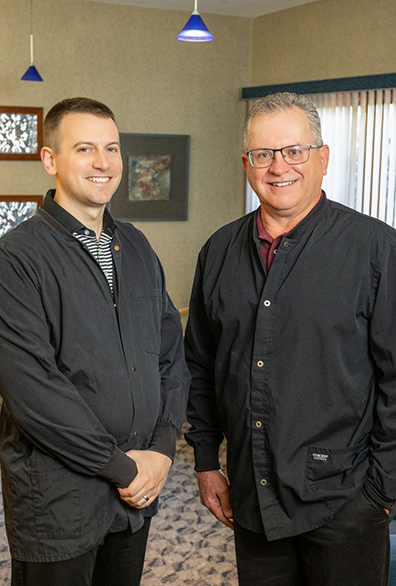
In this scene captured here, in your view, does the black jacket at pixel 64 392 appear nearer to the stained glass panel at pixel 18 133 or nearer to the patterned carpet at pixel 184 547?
the patterned carpet at pixel 184 547

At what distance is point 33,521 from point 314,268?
953 mm

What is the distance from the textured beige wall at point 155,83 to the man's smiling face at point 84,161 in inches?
174

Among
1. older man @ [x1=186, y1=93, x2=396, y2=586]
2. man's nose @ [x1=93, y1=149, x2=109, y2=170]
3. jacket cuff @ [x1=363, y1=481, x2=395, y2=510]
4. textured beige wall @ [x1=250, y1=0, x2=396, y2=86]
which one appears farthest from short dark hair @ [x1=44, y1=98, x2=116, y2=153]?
textured beige wall @ [x1=250, y1=0, x2=396, y2=86]

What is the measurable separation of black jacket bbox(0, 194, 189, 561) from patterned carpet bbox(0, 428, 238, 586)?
56.4 inches

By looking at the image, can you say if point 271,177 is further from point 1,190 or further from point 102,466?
point 1,190

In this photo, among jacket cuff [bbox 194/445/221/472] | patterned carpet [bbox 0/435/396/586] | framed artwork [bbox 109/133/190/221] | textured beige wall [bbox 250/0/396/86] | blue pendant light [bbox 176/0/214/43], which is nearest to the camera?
jacket cuff [bbox 194/445/221/472]

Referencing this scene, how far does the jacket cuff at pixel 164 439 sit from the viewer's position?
187 cm

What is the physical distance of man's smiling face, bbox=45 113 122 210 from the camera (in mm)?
1791

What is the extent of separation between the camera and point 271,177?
1.70 metres

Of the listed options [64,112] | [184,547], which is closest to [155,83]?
[184,547]

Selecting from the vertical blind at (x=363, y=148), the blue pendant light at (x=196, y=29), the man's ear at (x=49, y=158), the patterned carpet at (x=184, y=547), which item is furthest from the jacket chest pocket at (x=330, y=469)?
the vertical blind at (x=363, y=148)

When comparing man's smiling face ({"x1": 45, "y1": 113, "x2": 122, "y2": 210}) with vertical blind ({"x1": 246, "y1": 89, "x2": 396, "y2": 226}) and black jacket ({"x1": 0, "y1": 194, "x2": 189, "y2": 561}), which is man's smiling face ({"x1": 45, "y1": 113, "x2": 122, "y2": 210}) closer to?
black jacket ({"x1": 0, "y1": 194, "x2": 189, "y2": 561})

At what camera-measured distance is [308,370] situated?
1656 mm

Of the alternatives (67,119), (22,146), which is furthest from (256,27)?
(67,119)
